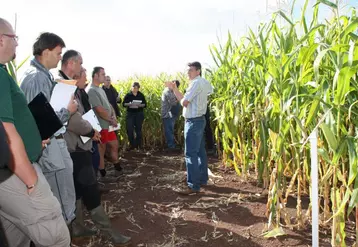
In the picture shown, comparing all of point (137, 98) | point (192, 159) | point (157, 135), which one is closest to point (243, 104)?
point (192, 159)

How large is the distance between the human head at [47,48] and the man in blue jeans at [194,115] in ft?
6.27

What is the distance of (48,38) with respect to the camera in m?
2.50

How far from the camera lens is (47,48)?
2508mm

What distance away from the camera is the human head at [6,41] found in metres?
1.82

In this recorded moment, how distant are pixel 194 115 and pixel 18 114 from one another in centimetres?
265

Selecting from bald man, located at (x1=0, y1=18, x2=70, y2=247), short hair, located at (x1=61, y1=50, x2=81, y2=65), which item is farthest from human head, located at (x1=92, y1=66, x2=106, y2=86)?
bald man, located at (x1=0, y1=18, x2=70, y2=247)

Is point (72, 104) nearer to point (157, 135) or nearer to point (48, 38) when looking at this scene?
point (48, 38)

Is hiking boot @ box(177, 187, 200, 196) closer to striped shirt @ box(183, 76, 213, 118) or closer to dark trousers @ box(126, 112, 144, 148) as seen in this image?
striped shirt @ box(183, 76, 213, 118)

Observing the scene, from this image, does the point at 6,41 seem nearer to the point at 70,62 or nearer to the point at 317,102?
the point at 70,62

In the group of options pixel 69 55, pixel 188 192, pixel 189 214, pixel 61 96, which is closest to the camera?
pixel 61 96

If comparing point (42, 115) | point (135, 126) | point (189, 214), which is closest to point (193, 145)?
point (189, 214)

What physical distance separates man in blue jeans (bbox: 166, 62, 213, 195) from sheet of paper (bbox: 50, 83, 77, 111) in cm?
190

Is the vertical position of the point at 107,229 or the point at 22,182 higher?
the point at 22,182

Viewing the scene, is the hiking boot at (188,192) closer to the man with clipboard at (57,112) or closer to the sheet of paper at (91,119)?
the sheet of paper at (91,119)
